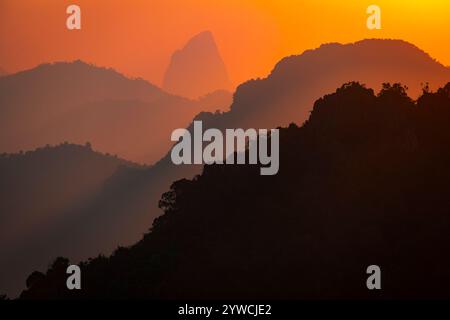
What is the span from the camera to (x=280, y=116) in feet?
530

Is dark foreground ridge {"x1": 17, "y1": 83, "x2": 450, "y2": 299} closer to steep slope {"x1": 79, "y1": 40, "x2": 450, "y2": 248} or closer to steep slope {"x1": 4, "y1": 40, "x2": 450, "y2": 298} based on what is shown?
steep slope {"x1": 79, "y1": 40, "x2": 450, "y2": 248}

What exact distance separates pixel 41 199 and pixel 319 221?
537 feet

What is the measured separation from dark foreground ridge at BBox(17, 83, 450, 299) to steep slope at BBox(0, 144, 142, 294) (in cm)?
12301

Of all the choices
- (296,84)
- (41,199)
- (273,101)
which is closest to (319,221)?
(273,101)

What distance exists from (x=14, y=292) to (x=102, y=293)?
123 metres

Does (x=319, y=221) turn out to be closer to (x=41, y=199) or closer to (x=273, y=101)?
(x=273, y=101)

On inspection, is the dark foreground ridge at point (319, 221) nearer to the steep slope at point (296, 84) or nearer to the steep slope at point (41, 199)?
the steep slope at point (296, 84)

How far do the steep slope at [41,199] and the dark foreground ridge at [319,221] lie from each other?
123011 mm

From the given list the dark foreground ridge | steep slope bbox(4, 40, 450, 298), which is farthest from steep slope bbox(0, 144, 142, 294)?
the dark foreground ridge

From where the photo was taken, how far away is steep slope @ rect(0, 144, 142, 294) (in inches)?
5979

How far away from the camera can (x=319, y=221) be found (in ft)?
102

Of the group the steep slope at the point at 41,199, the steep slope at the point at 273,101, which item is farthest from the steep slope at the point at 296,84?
the steep slope at the point at 41,199

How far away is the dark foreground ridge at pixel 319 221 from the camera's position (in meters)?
28.0

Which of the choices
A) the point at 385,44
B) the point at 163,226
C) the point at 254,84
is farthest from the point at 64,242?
the point at 163,226
